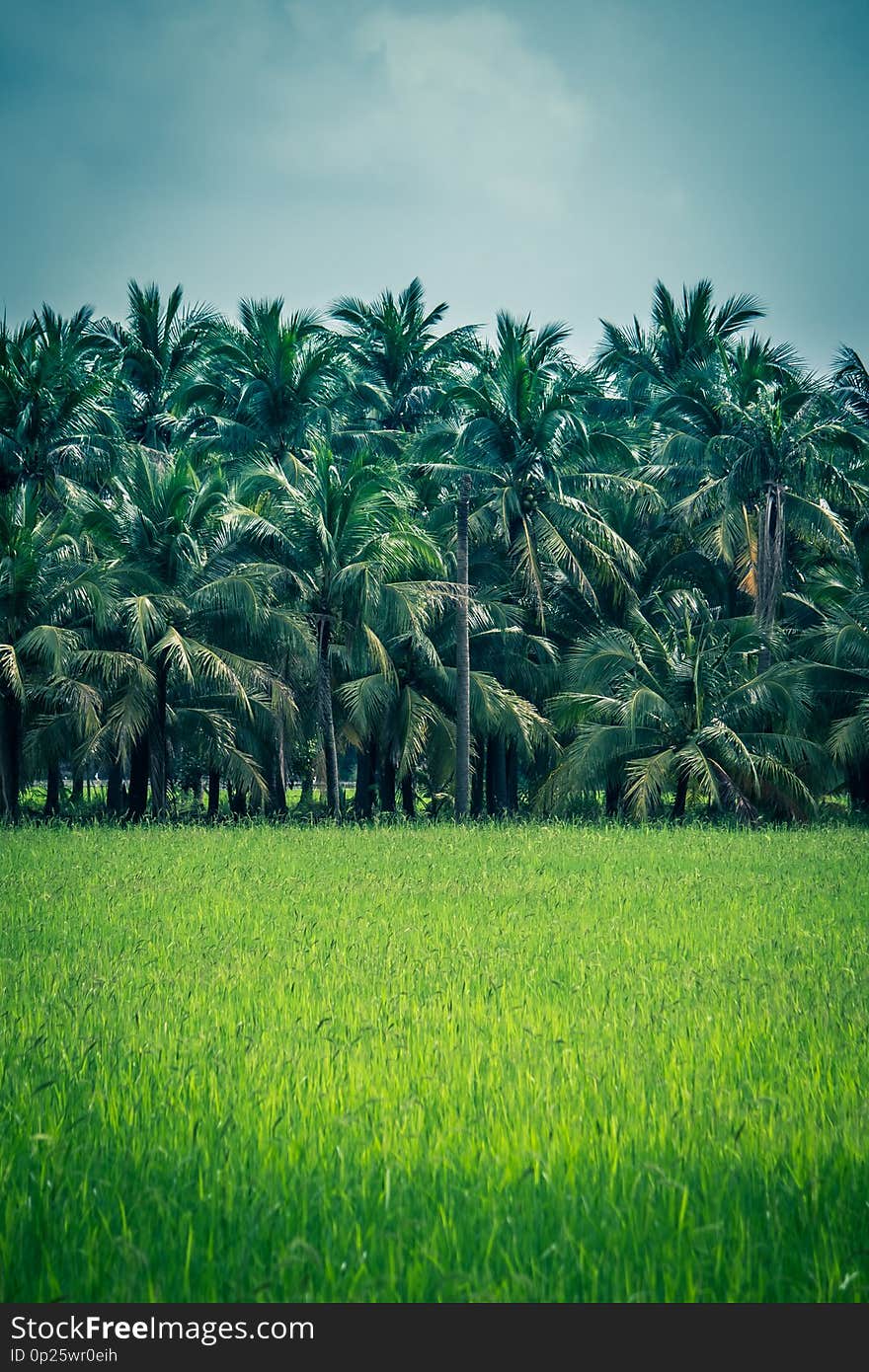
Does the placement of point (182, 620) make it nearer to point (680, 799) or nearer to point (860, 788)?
point (680, 799)

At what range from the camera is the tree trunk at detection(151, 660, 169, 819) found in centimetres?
2125

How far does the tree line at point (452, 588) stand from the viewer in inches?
827

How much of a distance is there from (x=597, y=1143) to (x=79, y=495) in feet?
69.8

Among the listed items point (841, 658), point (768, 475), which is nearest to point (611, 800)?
point (841, 658)

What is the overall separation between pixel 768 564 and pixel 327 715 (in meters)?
10.1

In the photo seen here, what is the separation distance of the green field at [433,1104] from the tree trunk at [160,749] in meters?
11.4

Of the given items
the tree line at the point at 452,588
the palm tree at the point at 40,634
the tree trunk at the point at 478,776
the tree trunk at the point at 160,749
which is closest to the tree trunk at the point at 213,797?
the tree line at the point at 452,588

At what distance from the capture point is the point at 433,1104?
4.61 metres

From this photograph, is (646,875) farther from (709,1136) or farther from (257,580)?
(257,580)

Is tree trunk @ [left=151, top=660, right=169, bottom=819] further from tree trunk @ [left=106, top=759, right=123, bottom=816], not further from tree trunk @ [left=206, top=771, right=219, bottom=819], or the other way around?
tree trunk @ [left=106, top=759, right=123, bottom=816]

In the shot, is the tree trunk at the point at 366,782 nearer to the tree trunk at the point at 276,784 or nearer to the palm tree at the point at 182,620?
the tree trunk at the point at 276,784

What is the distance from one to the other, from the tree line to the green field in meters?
11.6

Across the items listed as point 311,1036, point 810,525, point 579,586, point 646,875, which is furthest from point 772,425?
point 311,1036

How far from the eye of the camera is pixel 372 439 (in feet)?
98.6
